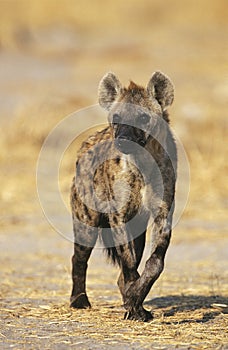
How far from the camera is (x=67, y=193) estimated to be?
37.8 ft

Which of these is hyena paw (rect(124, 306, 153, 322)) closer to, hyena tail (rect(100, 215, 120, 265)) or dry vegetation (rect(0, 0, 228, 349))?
dry vegetation (rect(0, 0, 228, 349))

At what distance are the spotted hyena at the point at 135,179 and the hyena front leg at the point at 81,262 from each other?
7.8 inches

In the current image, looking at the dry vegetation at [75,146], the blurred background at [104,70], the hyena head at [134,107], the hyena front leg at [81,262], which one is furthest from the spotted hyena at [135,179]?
the blurred background at [104,70]

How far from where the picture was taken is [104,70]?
2367 cm

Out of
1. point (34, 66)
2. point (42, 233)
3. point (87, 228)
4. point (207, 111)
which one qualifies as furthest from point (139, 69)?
point (87, 228)

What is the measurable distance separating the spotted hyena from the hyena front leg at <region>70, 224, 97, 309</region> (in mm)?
199

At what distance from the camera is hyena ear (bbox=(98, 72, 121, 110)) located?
597 centimetres

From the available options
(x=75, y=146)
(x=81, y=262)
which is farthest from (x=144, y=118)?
(x=75, y=146)

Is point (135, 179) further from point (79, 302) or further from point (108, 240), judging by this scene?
point (79, 302)

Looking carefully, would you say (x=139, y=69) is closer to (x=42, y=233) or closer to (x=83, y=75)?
(x=83, y=75)

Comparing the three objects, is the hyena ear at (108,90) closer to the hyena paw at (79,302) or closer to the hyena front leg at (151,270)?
the hyena front leg at (151,270)

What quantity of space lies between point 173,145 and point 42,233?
423 centimetres

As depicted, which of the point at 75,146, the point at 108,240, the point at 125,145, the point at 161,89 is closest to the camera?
the point at 125,145

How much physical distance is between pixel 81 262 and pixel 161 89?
136cm
